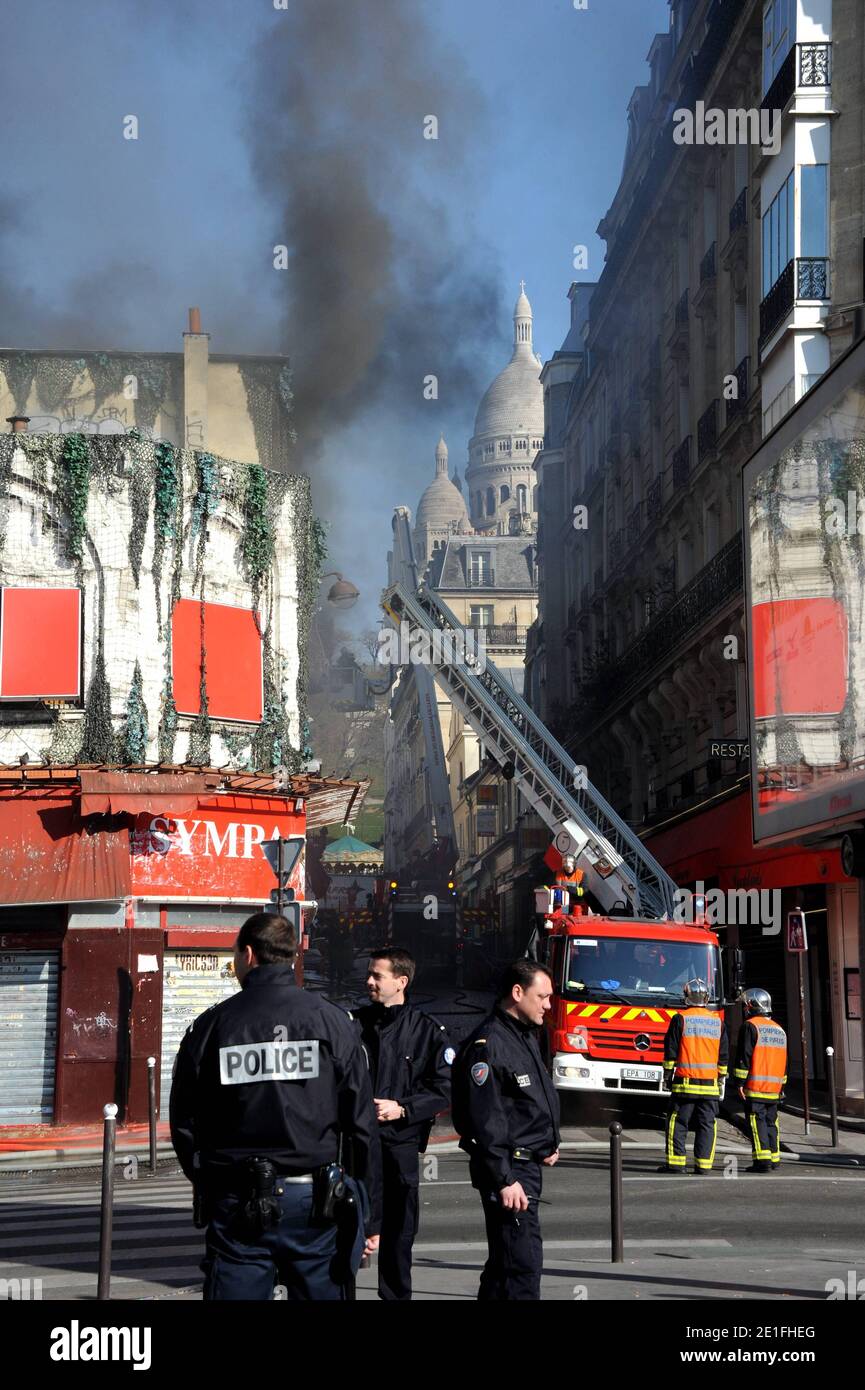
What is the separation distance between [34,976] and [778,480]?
11.7 meters

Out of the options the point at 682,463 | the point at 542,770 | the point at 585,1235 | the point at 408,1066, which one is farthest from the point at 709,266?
the point at 408,1066

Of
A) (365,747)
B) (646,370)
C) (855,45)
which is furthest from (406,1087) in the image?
(365,747)

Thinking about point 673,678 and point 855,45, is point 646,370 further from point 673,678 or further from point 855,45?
point 855,45

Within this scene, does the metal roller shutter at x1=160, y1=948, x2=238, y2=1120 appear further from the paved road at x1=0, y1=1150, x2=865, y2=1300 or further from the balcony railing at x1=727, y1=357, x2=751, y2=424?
the balcony railing at x1=727, y1=357, x2=751, y2=424

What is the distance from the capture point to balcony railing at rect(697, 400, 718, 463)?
34156 mm

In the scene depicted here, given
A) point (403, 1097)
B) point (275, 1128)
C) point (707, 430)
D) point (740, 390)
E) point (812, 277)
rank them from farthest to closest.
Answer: point (707, 430)
point (740, 390)
point (812, 277)
point (403, 1097)
point (275, 1128)

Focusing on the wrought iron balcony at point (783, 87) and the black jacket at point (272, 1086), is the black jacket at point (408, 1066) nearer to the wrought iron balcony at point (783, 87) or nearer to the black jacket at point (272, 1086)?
the black jacket at point (272, 1086)

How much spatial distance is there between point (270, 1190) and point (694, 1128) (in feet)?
34.3

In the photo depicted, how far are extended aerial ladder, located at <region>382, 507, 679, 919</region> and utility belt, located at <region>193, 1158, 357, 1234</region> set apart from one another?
73.2 feet

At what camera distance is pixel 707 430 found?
→ 1364 inches

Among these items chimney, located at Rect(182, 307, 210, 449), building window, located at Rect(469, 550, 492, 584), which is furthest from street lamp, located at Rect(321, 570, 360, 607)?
building window, located at Rect(469, 550, 492, 584)

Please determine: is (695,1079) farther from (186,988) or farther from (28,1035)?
(28,1035)

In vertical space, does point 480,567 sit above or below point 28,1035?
above

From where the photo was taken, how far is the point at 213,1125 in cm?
616
